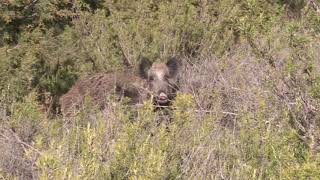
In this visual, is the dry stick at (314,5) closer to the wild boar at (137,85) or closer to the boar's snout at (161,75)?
the wild boar at (137,85)

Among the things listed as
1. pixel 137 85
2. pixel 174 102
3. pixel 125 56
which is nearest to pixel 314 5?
pixel 174 102

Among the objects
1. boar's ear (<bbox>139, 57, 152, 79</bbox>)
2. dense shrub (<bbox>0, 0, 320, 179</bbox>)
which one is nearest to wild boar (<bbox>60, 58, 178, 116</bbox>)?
boar's ear (<bbox>139, 57, 152, 79</bbox>)

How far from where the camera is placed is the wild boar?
874cm

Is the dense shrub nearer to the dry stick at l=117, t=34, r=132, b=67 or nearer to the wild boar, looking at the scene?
the dry stick at l=117, t=34, r=132, b=67

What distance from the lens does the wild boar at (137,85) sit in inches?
344

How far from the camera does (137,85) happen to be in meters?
8.84

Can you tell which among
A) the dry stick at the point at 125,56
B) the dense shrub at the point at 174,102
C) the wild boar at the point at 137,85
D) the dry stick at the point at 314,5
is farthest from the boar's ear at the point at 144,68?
the dry stick at the point at 314,5

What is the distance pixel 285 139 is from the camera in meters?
4.41

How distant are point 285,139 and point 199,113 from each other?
247cm

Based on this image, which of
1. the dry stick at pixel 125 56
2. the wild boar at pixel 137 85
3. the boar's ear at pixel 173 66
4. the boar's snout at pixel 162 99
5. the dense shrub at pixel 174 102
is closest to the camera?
the dense shrub at pixel 174 102

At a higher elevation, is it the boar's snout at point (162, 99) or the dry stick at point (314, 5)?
the dry stick at point (314, 5)

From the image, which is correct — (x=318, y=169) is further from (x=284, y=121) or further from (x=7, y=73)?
(x=7, y=73)

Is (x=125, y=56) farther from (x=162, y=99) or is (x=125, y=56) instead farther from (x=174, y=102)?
(x=174, y=102)

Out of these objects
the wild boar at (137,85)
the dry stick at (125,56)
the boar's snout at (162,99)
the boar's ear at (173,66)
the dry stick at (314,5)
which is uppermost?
the dry stick at (314,5)
